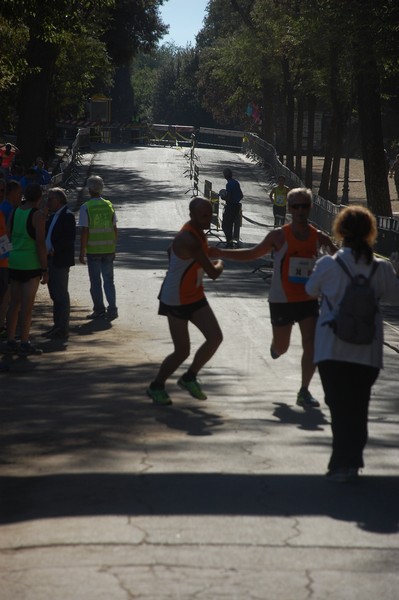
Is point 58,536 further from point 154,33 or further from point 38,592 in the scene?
point 154,33

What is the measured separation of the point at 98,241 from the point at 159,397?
22.6 ft

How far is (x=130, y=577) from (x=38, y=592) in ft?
1.49

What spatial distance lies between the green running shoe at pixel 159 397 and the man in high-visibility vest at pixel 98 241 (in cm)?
629

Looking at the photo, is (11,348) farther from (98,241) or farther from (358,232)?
(358,232)

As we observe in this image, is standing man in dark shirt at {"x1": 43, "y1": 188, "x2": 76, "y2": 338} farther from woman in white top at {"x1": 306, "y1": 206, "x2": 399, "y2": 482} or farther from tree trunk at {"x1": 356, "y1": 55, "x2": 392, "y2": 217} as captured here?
tree trunk at {"x1": 356, "y1": 55, "x2": 392, "y2": 217}

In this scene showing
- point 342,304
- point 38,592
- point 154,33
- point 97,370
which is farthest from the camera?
point 154,33

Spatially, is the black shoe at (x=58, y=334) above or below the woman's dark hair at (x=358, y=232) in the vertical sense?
below

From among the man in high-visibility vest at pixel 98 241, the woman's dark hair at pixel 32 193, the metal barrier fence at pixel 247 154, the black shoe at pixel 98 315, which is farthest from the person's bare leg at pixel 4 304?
the metal barrier fence at pixel 247 154

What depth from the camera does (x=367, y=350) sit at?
8086 mm

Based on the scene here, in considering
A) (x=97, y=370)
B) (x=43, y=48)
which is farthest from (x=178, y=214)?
(x=97, y=370)

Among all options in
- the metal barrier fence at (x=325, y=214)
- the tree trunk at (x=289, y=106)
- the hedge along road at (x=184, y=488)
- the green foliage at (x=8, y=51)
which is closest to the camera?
the hedge along road at (x=184, y=488)

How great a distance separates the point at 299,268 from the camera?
10828mm

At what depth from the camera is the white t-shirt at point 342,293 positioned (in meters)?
8.09

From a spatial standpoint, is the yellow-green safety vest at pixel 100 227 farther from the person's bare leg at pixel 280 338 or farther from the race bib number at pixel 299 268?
the race bib number at pixel 299 268
